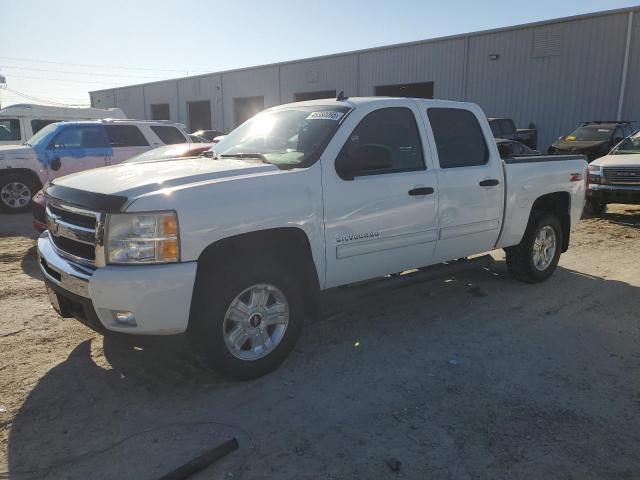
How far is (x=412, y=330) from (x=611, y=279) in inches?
127

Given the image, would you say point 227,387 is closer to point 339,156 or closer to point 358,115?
point 339,156

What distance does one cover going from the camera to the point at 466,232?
4859 mm

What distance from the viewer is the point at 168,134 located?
38.3ft

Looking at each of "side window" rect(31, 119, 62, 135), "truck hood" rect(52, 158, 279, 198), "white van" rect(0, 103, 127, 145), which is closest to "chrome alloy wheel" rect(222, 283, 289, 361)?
"truck hood" rect(52, 158, 279, 198)

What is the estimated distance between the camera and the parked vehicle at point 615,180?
33.3 ft

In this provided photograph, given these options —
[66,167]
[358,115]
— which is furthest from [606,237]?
[66,167]

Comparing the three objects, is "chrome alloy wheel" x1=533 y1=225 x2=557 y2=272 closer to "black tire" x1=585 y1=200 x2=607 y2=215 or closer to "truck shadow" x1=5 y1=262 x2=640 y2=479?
"truck shadow" x1=5 y1=262 x2=640 y2=479

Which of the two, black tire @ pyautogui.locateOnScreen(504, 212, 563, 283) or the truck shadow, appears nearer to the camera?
the truck shadow

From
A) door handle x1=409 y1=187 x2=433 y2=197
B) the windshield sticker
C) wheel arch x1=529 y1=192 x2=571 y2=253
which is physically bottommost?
wheel arch x1=529 y1=192 x2=571 y2=253

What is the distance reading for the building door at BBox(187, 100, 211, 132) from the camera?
118 ft

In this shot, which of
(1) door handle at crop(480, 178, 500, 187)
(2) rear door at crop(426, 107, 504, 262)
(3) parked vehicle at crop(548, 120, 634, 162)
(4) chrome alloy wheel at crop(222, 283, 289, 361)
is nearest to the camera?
(4) chrome alloy wheel at crop(222, 283, 289, 361)

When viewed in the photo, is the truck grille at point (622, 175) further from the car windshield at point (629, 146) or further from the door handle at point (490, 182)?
the door handle at point (490, 182)

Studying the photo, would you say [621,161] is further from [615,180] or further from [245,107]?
[245,107]

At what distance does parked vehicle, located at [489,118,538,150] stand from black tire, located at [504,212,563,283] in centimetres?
1148
